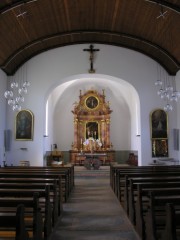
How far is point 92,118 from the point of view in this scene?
19.7m

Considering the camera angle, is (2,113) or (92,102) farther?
(92,102)

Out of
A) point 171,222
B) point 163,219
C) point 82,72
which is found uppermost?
point 82,72

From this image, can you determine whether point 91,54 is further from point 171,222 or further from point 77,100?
point 171,222

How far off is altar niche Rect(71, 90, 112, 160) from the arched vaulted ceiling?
6058 mm

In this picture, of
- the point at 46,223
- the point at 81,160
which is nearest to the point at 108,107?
the point at 81,160

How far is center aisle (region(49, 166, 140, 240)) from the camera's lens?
4.20 meters

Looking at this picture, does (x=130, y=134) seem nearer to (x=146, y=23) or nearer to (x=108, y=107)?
(x=108, y=107)

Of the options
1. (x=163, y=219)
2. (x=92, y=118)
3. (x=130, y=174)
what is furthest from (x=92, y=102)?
(x=163, y=219)

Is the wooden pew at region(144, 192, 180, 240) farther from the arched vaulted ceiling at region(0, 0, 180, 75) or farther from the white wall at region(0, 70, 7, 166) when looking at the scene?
the white wall at region(0, 70, 7, 166)

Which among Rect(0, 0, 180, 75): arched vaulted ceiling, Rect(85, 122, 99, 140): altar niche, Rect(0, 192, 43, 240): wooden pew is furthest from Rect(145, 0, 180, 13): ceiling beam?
Rect(85, 122, 99, 140): altar niche

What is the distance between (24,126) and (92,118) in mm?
6882

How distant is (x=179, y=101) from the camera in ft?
43.8

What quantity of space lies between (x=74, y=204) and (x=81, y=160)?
11.7m

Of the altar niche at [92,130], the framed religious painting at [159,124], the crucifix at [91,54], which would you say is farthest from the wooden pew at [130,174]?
the altar niche at [92,130]
